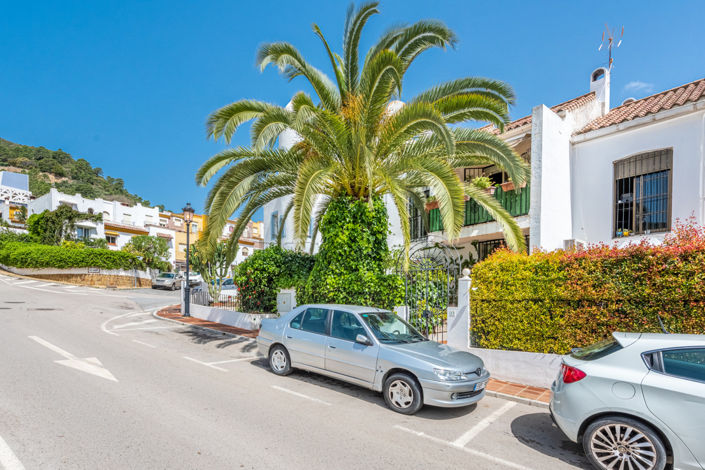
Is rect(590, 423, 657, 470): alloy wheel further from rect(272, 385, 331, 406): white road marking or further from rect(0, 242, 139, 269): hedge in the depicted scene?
rect(0, 242, 139, 269): hedge

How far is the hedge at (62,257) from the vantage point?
31.1 metres

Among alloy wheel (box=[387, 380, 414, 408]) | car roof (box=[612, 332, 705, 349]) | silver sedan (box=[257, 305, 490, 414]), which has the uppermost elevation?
car roof (box=[612, 332, 705, 349])

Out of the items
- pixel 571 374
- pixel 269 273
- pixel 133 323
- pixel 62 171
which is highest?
pixel 62 171

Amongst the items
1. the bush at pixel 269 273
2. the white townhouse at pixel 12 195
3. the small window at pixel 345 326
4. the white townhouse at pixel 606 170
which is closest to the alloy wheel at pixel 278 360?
the small window at pixel 345 326

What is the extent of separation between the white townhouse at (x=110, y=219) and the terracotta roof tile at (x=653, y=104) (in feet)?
158

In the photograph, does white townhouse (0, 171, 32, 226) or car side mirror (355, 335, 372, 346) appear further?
white townhouse (0, 171, 32, 226)

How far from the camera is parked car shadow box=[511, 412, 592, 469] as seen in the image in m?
4.37

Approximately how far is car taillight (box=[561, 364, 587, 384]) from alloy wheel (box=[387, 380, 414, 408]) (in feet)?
6.59

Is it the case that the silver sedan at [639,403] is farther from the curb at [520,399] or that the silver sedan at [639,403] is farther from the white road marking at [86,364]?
the white road marking at [86,364]

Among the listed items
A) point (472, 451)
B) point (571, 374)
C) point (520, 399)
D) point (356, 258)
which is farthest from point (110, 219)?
point (571, 374)

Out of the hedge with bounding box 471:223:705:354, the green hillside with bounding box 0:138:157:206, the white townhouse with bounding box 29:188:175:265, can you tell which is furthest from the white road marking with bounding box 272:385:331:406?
the green hillside with bounding box 0:138:157:206

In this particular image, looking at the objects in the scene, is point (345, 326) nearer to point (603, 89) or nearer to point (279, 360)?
point (279, 360)

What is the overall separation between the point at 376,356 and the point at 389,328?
31.3 inches

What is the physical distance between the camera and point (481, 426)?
5.21 meters
